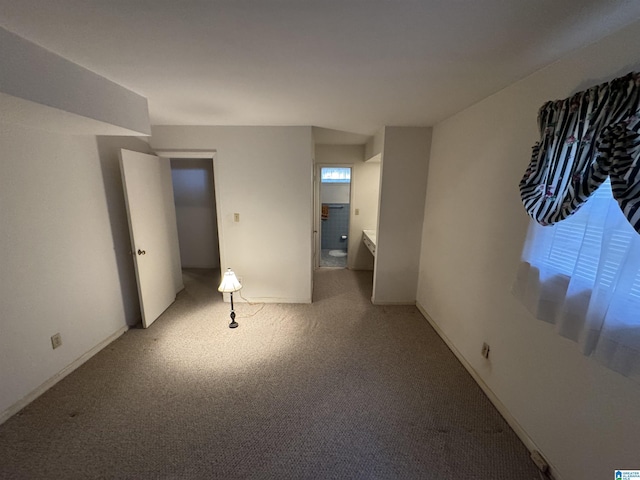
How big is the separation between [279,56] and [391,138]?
1.88m

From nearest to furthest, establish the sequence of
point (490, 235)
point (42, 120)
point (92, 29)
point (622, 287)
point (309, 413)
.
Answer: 1. point (622, 287)
2. point (92, 29)
3. point (42, 120)
4. point (309, 413)
5. point (490, 235)

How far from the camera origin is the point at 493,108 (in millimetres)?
1786

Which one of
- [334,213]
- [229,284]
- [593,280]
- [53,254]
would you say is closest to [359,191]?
[334,213]

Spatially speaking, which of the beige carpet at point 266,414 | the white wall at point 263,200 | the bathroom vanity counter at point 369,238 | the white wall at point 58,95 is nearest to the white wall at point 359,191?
the bathroom vanity counter at point 369,238

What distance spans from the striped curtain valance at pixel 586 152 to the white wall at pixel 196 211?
442cm

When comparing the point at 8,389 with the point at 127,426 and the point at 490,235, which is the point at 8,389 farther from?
the point at 490,235

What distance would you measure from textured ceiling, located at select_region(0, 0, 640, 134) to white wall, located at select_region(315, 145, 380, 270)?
7.74 ft

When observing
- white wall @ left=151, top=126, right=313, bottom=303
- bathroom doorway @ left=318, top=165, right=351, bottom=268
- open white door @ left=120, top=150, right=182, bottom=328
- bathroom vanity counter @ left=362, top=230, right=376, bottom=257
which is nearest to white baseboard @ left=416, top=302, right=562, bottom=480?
bathroom vanity counter @ left=362, top=230, right=376, bottom=257

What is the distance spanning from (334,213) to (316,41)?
4656mm

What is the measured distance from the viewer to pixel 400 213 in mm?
3014

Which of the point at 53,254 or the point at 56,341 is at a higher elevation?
the point at 53,254

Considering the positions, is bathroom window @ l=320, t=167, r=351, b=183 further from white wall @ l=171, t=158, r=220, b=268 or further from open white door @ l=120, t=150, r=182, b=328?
open white door @ l=120, t=150, r=182, b=328

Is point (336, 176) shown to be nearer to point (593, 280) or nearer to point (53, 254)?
point (53, 254)

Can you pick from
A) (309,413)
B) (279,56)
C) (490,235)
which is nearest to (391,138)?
(490,235)
